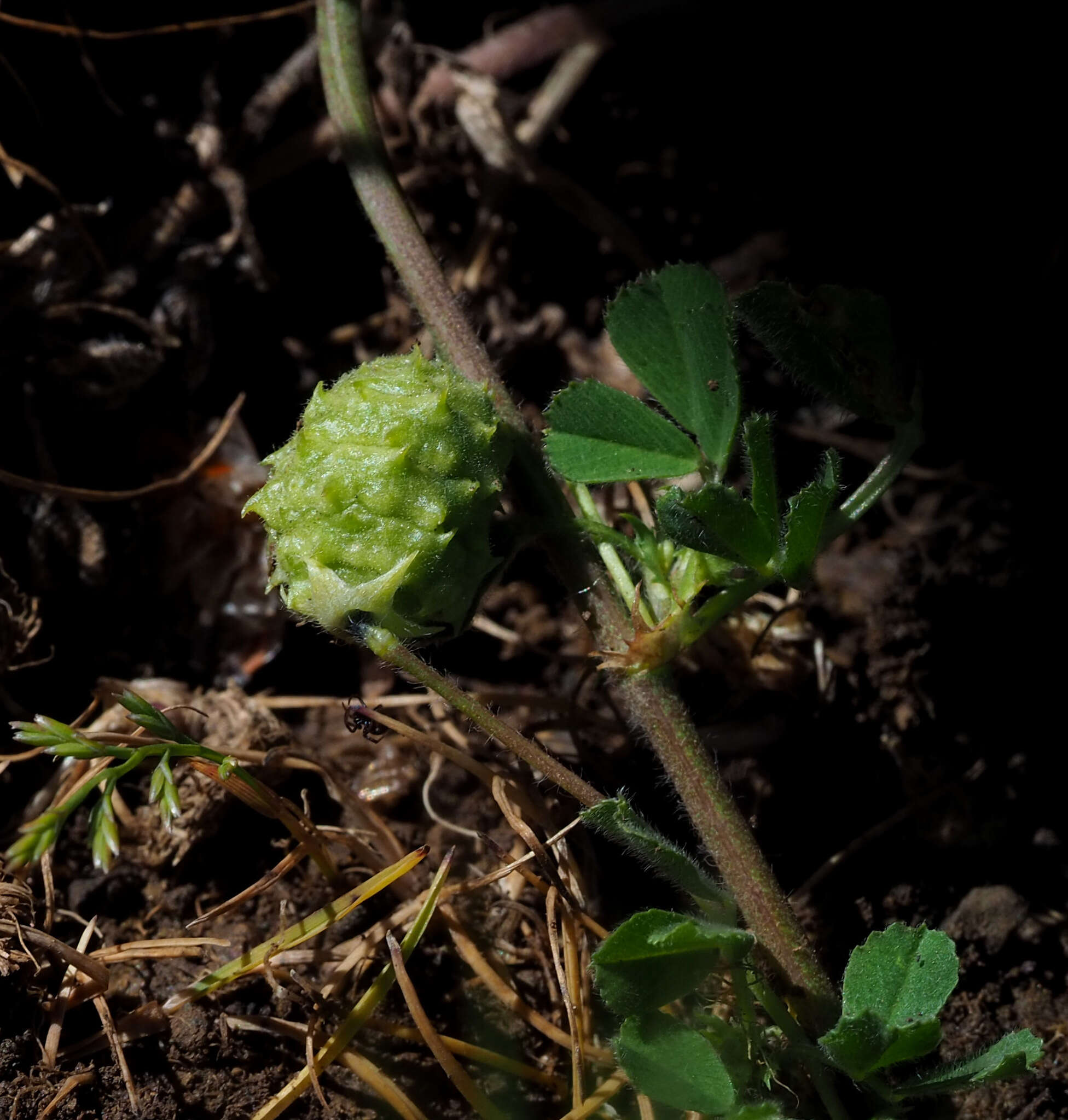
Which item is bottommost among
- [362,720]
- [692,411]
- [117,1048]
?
[117,1048]

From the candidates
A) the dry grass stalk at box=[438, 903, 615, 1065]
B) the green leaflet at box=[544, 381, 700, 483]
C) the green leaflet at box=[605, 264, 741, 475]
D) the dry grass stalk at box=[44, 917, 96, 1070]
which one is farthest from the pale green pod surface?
the dry grass stalk at box=[44, 917, 96, 1070]

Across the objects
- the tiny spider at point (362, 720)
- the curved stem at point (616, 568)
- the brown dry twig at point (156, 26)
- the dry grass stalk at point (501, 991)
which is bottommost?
the dry grass stalk at point (501, 991)

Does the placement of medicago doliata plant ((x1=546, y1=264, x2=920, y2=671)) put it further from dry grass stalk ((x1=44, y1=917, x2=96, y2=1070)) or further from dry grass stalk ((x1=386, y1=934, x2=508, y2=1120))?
dry grass stalk ((x1=44, y1=917, x2=96, y2=1070))

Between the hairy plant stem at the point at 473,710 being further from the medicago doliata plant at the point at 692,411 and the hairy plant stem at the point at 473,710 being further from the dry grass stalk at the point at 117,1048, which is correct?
the dry grass stalk at the point at 117,1048

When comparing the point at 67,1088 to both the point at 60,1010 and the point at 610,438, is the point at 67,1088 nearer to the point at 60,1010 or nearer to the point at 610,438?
the point at 60,1010

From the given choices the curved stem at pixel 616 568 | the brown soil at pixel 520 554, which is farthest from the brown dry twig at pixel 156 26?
the curved stem at pixel 616 568

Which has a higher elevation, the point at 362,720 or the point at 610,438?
the point at 610,438

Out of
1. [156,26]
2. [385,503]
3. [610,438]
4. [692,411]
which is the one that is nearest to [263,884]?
[385,503]
